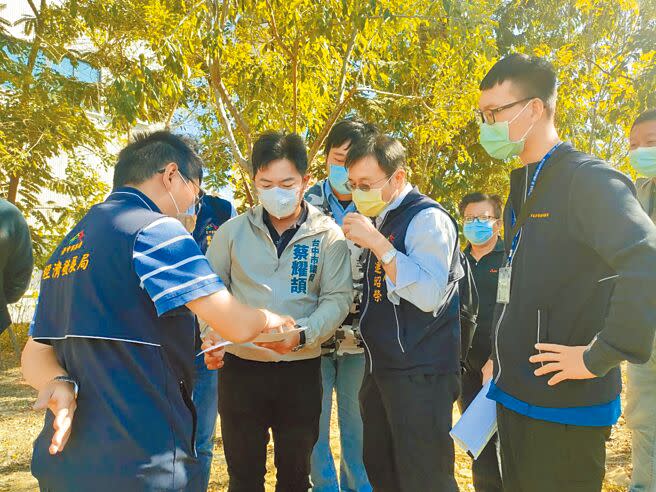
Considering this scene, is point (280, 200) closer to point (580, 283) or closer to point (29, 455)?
point (580, 283)

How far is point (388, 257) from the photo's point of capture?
233 cm

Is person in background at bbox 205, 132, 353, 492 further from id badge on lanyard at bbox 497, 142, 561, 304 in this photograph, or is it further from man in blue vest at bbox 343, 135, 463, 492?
id badge on lanyard at bbox 497, 142, 561, 304

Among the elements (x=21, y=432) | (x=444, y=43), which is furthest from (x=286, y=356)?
(x=444, y=43)

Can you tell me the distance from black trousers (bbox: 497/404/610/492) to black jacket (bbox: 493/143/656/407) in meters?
0.09

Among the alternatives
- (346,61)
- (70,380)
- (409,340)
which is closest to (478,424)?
(409,340)

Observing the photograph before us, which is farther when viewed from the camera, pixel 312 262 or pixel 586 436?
pixel 312 262

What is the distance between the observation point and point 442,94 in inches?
318

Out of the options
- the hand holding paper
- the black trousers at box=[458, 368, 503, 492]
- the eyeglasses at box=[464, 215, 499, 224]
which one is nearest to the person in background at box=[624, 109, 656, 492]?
the black trousers at box=[458, 368, 503, 492]

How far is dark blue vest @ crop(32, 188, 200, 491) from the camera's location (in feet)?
5.20

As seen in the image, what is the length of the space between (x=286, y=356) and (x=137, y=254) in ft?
4.28

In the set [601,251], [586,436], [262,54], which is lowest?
[586,436]

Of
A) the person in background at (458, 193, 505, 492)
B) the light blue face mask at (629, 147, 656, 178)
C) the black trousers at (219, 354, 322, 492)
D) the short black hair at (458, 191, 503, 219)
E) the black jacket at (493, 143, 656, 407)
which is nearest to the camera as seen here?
the black jacket at (493, 143, 656, 407)

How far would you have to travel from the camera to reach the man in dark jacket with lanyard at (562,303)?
1596 mm

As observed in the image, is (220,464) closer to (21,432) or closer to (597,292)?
(21,432)
